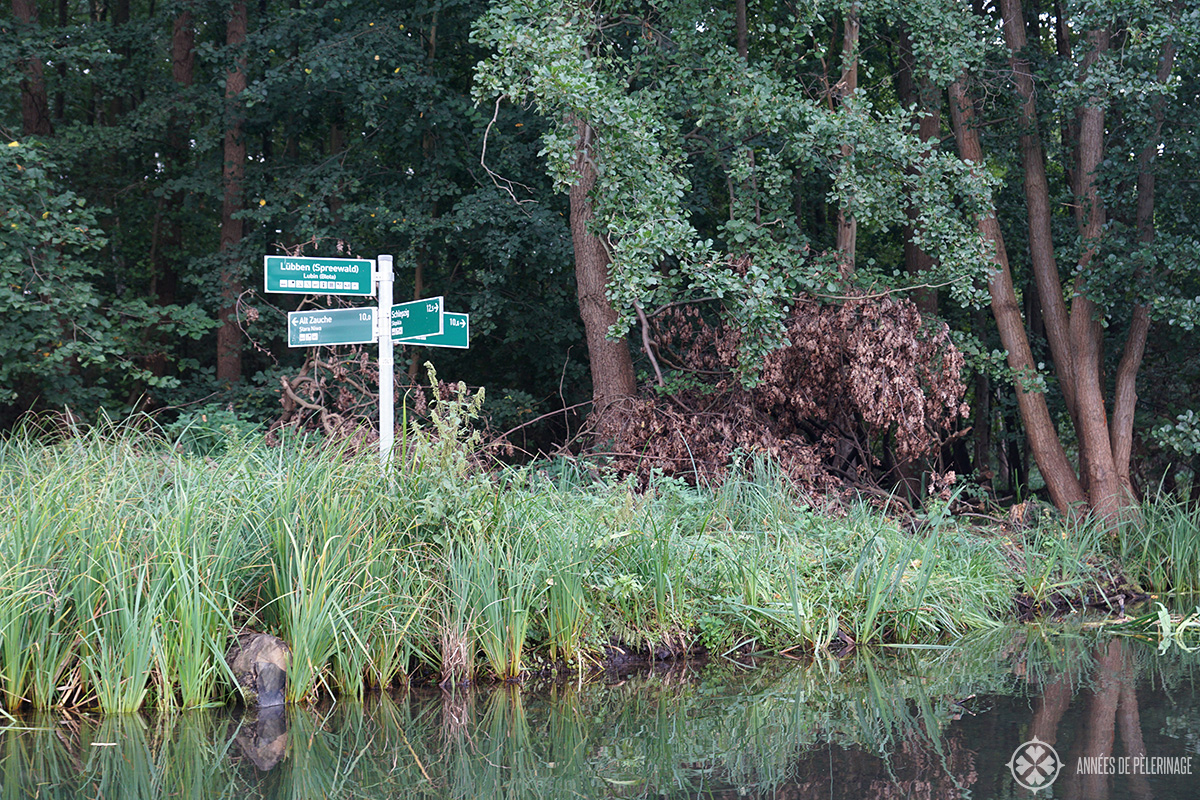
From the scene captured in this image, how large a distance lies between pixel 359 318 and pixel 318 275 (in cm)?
42

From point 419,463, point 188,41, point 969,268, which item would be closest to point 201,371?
point 188,41

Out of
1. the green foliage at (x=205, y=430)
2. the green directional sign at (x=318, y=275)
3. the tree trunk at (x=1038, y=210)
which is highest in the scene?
the tree trunk at (x=1038, y=210)

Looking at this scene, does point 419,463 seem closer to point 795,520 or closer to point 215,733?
point 215,733

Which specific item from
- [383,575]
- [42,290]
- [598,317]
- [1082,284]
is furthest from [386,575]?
[1082,284]

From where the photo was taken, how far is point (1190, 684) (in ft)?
18.1

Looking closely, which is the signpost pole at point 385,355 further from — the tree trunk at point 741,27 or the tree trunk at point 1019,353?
the tree trunk at point 1019,353

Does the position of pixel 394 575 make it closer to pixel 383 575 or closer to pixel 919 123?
pixel 383 575

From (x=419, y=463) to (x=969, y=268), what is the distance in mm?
6540

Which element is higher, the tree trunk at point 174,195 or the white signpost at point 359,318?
the tree trunk at point 174,195

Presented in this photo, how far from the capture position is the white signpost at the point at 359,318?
6863 mm

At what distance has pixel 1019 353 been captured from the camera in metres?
11.2

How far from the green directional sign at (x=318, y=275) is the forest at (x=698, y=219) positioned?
1.05 metres

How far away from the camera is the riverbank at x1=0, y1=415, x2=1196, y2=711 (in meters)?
4.89

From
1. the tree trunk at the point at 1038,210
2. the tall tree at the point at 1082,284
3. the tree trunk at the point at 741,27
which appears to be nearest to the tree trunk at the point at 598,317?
the tree trunk at the point at 741,27
